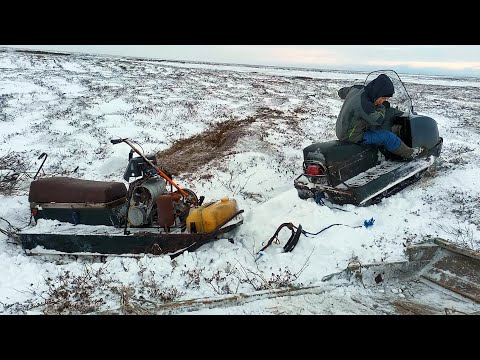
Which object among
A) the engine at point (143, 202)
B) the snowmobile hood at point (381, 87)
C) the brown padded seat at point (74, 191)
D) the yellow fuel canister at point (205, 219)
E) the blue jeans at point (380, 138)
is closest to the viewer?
the yellow fuel canister at point (205, 219)

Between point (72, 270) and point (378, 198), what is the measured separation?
4.92m

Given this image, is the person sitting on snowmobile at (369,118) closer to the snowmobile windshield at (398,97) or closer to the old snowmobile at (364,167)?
the old snowmobile at (364,167)

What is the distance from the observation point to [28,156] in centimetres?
1047

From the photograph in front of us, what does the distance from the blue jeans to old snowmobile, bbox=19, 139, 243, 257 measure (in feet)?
9.23

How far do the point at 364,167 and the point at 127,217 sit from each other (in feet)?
13.6

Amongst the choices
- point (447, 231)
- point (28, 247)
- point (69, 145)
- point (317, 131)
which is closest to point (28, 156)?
point (69, 145)

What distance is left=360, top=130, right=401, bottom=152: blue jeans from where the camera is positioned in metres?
7.13

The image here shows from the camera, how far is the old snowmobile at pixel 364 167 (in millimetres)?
6488

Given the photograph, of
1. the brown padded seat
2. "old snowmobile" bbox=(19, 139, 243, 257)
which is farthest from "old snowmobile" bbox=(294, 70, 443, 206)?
the brown padded seat

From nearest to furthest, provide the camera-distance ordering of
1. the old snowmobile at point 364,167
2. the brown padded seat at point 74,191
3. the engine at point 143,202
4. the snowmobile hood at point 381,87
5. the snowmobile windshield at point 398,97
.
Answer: the engine at point 143,202, the brown padded seat at point 74,191, the old snowmobile at point 364,167, the snowmobile hood at point 381,87, the snowmobile windshield at point 398,97

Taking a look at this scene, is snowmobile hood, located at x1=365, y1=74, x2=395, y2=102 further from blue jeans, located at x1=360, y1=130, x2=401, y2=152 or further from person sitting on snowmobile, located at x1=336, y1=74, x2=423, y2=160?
blue jeans, located at x1=360, y1=130, x2=401, y2=152

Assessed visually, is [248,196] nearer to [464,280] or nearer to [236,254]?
[236,254]

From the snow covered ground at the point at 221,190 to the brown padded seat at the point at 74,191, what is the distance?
91 cm

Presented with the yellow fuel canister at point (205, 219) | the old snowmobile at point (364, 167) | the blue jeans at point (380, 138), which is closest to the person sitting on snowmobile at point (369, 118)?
the blue jeans at point (380, 138)
